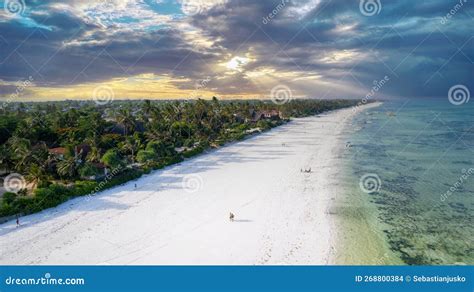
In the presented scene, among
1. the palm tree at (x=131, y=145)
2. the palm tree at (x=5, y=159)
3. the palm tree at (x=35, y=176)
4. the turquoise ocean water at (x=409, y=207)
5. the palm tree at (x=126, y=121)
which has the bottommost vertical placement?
the turquoise ocean water at (x=409, y=207)

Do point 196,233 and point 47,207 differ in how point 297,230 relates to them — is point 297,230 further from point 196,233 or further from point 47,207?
point 47,207

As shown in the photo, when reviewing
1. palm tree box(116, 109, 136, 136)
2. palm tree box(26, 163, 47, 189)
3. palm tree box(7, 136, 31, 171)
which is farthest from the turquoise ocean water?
palm tree box(116, 109, 136, 136)

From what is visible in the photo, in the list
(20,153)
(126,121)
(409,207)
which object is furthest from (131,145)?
(409,207)

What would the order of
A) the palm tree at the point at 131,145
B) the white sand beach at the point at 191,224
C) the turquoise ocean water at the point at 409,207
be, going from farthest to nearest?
the palm tree at the point at 131,145 < the turquoise ocean water at the point at 409,207 < the white sand beach at the point at 191,224

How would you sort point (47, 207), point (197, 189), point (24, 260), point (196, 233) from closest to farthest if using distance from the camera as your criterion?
point (24, 260)
point (196, 233)
point (47, 207)
point (197, 189)

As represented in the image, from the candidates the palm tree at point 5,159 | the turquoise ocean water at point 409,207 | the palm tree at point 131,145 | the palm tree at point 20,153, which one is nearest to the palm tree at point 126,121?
the palm tree at point 131,145

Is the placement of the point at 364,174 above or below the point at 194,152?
below

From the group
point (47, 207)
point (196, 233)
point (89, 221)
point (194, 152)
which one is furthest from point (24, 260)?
point (194, 152)

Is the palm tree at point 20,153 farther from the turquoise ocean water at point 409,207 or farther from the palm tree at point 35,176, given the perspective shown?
the turquoise ocean water at point 409,207

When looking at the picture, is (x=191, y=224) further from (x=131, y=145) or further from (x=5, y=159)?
(x=5, y=159)
